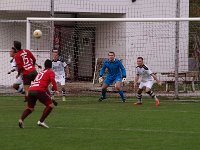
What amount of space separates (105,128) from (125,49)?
15.2 metres

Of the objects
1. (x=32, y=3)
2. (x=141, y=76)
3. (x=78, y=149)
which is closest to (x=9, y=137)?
(x=78, y=149)

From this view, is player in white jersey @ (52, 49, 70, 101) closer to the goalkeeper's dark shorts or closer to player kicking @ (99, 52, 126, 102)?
player kicking @ (99, 52, 126, 102)

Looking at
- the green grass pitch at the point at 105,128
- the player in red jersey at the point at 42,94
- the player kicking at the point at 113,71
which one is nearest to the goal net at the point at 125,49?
the player kicking at the point at 113,71

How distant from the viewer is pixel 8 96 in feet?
86.5

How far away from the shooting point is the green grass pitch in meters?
12.5

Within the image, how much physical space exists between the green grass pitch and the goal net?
523cm

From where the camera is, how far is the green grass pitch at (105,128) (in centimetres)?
1248

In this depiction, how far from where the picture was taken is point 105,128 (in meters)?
15.1

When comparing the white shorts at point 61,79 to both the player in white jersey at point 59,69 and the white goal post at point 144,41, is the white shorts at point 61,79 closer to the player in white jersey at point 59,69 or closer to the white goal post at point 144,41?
the player in white jersey at point 59,69

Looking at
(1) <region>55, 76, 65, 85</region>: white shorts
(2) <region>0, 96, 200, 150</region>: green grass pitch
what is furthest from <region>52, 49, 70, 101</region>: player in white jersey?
(2) <region>0, 96, 200, 150</region>: green grass pitch

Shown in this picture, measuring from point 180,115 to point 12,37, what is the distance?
15325 millimetres

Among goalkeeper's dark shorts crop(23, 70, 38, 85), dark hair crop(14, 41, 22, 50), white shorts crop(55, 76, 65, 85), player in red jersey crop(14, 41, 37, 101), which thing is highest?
dark hair crop(14, 41, 22, 50)

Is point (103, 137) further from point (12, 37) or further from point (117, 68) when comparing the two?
point (12, 37)

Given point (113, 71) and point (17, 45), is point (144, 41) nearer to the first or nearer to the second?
point (113, 71)
